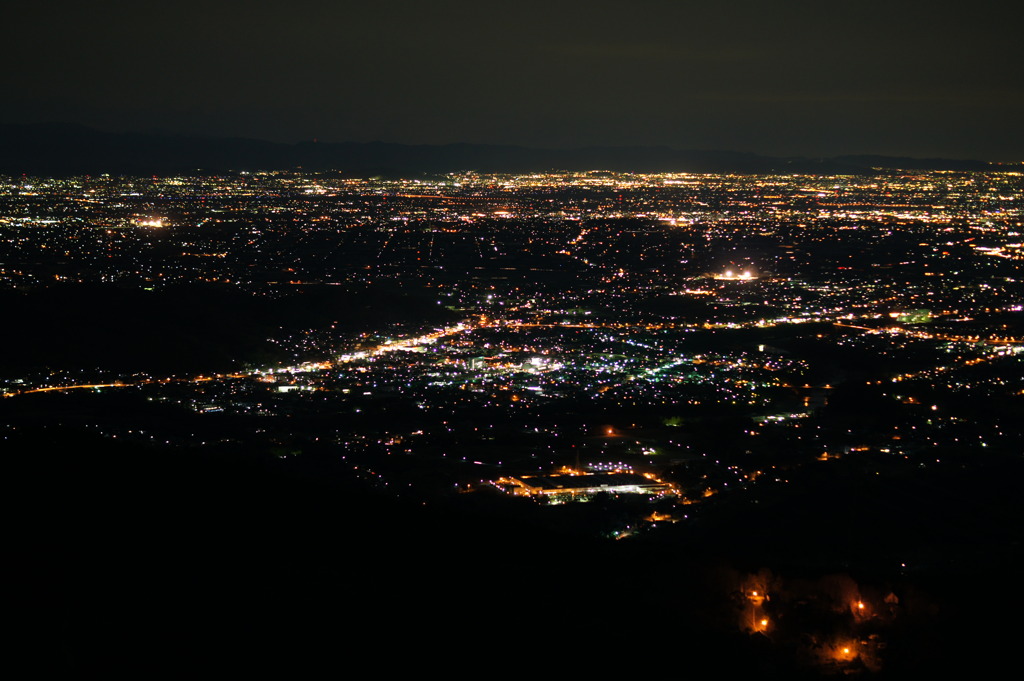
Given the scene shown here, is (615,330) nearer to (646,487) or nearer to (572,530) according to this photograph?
(646,487)

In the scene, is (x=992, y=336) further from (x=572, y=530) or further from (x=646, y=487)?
(x=572, y=530)

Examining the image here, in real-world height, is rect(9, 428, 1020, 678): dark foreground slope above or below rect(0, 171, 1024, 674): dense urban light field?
above

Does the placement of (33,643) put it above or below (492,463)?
above

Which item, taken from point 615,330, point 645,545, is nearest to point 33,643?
point 645,545

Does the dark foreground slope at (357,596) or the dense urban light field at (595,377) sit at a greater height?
the dark foreground slope at (357,596)

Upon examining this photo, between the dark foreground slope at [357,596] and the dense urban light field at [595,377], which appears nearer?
the dark foreground slope at [357,596]

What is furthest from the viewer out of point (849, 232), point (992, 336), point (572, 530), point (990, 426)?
point (849, 232)

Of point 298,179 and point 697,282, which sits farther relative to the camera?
point 298,179

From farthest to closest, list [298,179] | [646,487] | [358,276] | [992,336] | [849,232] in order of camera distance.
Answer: [298,179] → [849,232] → [358,276] → [992,336] → [646,487]

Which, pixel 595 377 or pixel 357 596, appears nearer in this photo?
pixel 357 596

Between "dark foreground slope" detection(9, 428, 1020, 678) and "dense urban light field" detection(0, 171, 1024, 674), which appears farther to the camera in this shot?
"dense urban light field" detection(0, 171, 1024, 674)

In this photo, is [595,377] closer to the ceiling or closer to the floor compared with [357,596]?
closer to the floor
